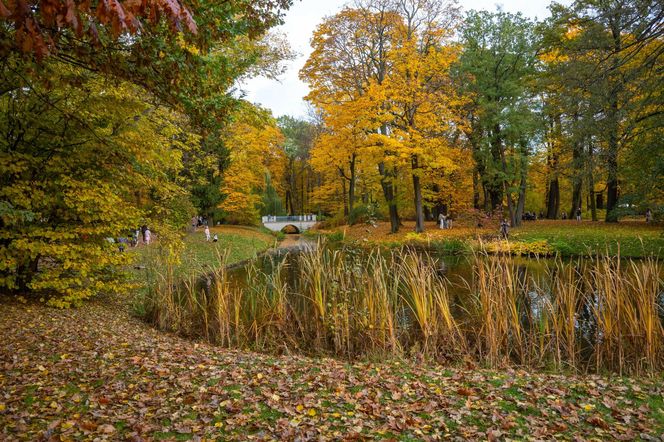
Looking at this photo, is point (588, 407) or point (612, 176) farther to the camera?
point (612, 176)

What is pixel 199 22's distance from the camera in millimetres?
4137

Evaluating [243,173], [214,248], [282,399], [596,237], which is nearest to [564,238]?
[596,237]

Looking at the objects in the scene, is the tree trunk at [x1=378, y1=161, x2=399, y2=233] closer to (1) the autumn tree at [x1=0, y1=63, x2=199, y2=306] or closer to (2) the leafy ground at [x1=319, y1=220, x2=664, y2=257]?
(2) the leafy ground at [x1=319, y1=220, x2=664, y2=257]

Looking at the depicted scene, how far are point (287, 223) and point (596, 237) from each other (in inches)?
924

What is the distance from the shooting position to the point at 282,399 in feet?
11.6

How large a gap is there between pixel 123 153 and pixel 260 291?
2.96m

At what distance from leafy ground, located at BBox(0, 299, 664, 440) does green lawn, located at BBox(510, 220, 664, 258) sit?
10535mm

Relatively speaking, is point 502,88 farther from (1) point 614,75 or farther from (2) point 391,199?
(1) point 614,75

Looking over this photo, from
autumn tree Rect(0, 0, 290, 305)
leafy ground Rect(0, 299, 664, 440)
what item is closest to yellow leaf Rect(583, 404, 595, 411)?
leafy ground Rect(0, 299, 664, 440)

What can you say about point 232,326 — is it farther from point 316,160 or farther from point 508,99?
point 508,99

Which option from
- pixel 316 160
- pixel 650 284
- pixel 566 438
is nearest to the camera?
pixel 566 438

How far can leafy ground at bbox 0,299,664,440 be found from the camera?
118 inches

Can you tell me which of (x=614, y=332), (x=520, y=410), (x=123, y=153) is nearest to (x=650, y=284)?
(x=614, y=332)

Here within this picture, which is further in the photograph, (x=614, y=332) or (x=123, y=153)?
(x=123, y=153)
